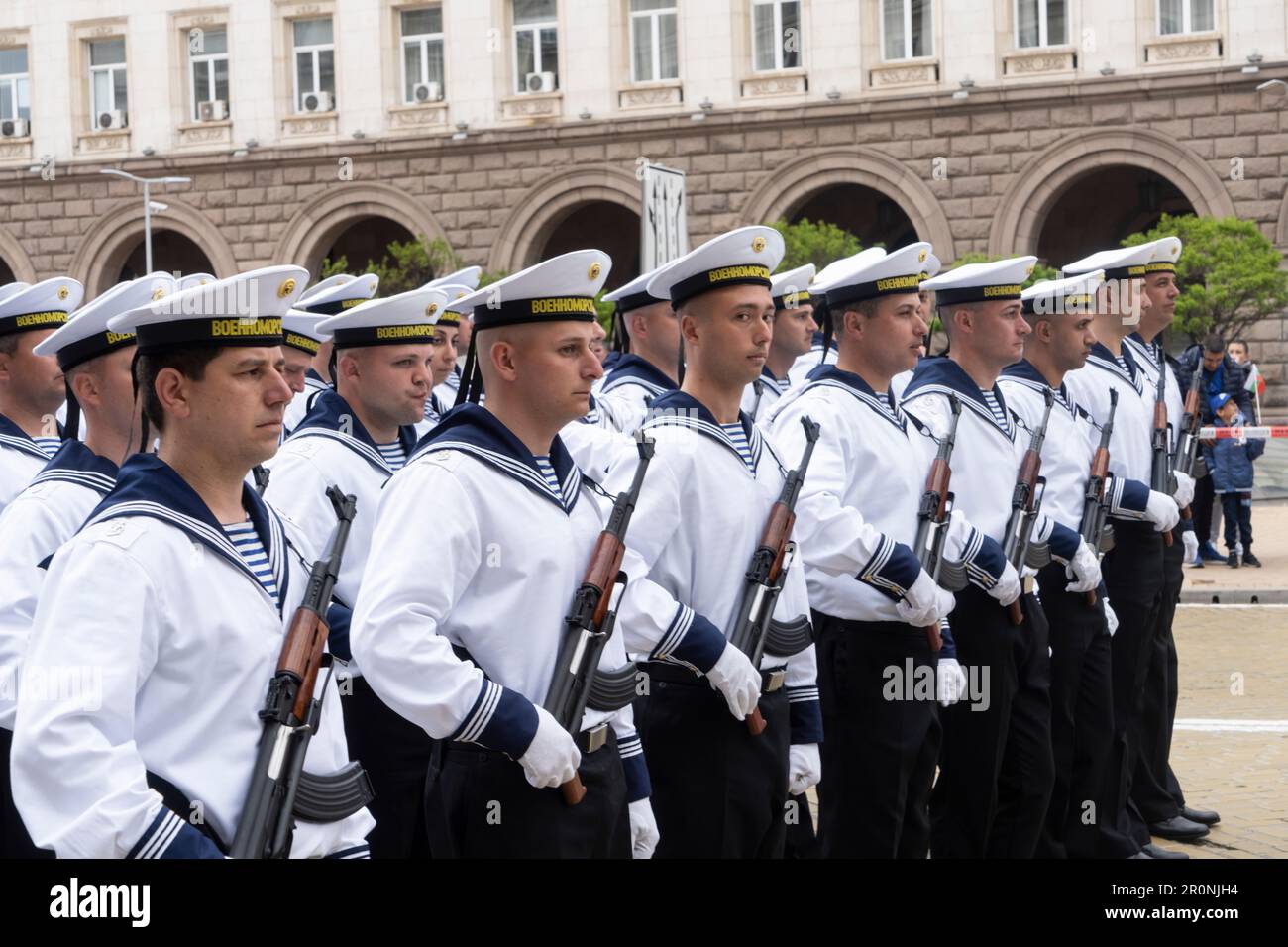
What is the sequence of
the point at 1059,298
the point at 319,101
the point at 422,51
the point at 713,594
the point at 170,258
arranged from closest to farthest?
the point at 713,594, the point at 1059,298, the point at 422,51, the point at 319,101, the point at 170,258

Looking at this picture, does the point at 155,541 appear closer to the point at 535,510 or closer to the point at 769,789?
the point at 535,510

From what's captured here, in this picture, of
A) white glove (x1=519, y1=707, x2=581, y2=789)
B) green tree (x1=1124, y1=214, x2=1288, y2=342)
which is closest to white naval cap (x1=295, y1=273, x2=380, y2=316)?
white glove (x1=519, y1=707, x2=581, y2=789)

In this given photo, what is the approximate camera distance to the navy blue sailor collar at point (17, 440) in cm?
576

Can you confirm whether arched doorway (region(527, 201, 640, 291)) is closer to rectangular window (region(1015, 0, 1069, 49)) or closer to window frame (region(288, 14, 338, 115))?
window frame (region(288, 14, 338, 115))

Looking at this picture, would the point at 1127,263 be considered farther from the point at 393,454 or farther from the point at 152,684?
the point at 152,684

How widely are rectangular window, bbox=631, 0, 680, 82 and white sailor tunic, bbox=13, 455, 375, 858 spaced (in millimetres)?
27131

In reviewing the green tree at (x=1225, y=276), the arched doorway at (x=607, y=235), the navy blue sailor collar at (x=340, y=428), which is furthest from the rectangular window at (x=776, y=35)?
the navy blue sailor collar at (x=340, y=428)

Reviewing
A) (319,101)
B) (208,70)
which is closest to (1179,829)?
(319,101)

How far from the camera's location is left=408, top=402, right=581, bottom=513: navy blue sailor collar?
4230 millimetres

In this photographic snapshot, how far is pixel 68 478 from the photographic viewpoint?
4.63 m

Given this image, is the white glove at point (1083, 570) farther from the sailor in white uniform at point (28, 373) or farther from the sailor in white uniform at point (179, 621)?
the sailor in white uniform at point (179, 621)

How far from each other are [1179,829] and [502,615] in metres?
4.49

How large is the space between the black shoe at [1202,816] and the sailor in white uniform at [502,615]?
4077 millimetres
